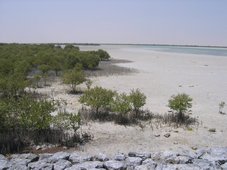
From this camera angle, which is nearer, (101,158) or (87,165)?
(87,165)

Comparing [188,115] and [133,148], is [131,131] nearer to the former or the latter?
[133,148]

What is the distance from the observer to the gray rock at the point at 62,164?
833 centimetres

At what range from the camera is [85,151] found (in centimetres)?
1025

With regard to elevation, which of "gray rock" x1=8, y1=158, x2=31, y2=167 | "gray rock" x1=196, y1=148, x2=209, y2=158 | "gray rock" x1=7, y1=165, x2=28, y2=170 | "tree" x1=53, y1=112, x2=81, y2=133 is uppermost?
"tree" x1=53, y1=112, x2=81, y2=133

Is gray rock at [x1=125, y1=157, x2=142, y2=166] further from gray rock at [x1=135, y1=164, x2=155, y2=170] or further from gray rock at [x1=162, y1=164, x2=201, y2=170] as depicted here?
gray rock at [x1=162, y1=164, x2=201, y2=170]

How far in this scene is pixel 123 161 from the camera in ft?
28.7

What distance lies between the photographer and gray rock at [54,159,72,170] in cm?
833

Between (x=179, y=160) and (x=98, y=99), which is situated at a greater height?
(x=98, y=99)

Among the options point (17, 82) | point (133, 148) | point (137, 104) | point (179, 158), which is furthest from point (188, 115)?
point (17, 82)

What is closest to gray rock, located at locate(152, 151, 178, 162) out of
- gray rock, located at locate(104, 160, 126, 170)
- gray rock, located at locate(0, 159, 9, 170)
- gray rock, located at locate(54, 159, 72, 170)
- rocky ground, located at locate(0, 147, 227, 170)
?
rocky ground, located at locate(0, 147, 227, 170)

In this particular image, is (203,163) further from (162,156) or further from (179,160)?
(162,156)

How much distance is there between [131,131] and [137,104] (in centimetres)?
201

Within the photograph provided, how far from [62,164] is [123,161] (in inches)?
64.0

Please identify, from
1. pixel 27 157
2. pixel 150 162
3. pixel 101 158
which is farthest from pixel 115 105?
pixel 27 157
